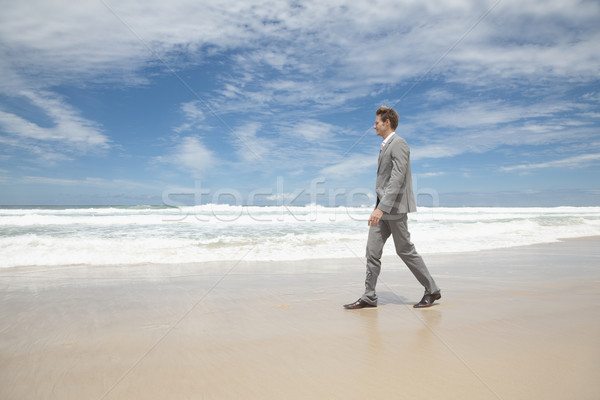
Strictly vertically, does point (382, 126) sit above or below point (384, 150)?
above

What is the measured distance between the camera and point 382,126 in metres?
3.59

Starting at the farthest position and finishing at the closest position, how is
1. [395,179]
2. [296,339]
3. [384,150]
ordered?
[384,150] < [395,179] < [296,339]

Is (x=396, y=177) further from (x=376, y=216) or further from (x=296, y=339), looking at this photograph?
(x=296, y=339)

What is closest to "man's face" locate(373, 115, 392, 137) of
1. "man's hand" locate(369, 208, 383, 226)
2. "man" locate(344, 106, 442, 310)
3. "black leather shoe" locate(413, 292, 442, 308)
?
"man" locate(344, 106, 442, 310)

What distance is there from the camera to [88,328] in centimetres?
303

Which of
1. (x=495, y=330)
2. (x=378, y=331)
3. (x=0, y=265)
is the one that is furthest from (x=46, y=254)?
(x=495, y=330)

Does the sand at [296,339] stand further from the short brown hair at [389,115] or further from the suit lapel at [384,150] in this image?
the short brown hair at [389,115]

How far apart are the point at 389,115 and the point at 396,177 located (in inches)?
26.4

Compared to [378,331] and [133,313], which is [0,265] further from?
[378,331]

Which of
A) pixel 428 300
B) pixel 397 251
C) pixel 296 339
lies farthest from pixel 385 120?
pixel 296 339

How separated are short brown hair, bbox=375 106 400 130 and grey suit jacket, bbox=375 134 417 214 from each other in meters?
0.17

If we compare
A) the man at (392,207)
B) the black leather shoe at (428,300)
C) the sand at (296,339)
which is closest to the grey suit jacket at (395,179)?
A: the man at (392,207)

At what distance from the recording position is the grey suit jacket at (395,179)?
11.0 ft

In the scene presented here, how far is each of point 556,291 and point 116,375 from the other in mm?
4518
